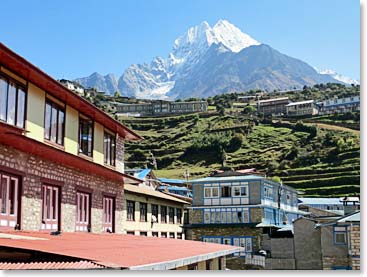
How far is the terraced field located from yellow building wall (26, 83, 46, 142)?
46.2ft

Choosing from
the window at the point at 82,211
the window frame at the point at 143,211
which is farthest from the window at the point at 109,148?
the window frame at the point at 143,211

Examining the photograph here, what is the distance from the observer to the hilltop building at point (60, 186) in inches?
242

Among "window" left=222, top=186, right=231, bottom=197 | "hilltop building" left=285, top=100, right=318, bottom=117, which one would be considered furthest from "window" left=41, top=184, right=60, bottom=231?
"hilltop building" left=285, top=100, right=318, bottom=117

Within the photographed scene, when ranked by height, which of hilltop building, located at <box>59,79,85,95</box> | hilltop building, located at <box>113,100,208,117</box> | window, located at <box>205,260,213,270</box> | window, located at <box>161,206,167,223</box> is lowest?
window, located at <box>205,260,213,270</box>

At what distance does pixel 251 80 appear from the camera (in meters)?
20.1

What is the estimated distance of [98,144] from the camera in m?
12.3

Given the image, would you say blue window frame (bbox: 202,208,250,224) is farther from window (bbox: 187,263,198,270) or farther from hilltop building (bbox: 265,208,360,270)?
window (bbox: 187,263,198,270)

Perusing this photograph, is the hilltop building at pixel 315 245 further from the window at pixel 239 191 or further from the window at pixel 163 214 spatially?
the window at pixel 163 214

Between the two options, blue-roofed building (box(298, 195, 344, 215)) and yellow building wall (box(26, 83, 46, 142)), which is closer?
yellow building wall (box(26, 83, 46, 142))

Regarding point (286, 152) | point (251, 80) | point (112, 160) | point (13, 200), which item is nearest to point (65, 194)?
point (13, 200)

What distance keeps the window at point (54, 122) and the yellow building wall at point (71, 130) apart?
0.18 m

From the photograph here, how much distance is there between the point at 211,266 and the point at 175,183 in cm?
1782

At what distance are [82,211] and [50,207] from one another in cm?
155

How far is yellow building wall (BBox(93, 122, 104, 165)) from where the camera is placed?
12086 millimetres
